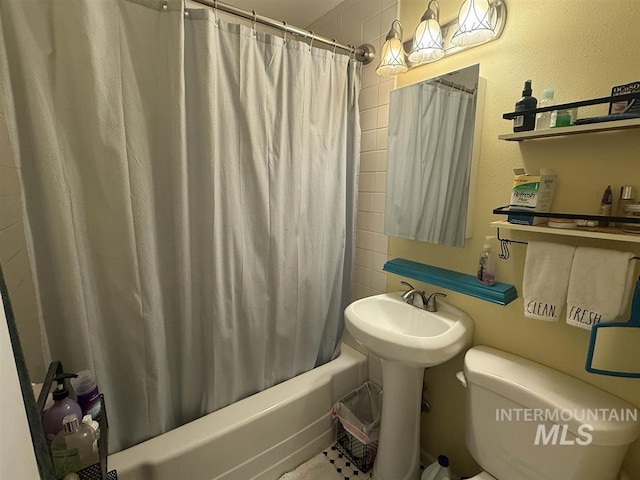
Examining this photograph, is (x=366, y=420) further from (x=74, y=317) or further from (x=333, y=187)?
(x=74, y=317)

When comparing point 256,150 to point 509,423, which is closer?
point 509,423

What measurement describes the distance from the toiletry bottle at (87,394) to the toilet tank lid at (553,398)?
1238 mm

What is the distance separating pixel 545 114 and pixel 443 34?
1.86 ft

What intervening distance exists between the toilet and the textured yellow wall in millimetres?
84

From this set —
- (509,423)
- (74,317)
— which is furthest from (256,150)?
(509,423)

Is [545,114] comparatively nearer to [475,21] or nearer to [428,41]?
[475,21]

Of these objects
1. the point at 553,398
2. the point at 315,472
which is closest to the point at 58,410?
the point at 315,472

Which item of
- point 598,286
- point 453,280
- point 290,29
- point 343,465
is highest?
point 290,29

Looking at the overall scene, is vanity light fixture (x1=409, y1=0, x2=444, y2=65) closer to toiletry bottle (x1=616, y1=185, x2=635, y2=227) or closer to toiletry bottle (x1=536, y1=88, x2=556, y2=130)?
toiletry bottle (x1=536, y1=88, x2=556, y2=130)

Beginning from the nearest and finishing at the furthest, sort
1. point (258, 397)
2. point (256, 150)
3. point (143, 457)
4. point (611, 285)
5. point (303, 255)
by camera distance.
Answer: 1. point (611, 285)
2. point (143, 457)
3. point (256, 150)
4. point (258, 397)
5. point (303, 255)

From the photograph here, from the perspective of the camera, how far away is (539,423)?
3.12 feet

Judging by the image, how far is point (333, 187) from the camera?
1.64m

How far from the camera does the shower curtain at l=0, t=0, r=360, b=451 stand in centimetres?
97

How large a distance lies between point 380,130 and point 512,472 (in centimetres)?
150
